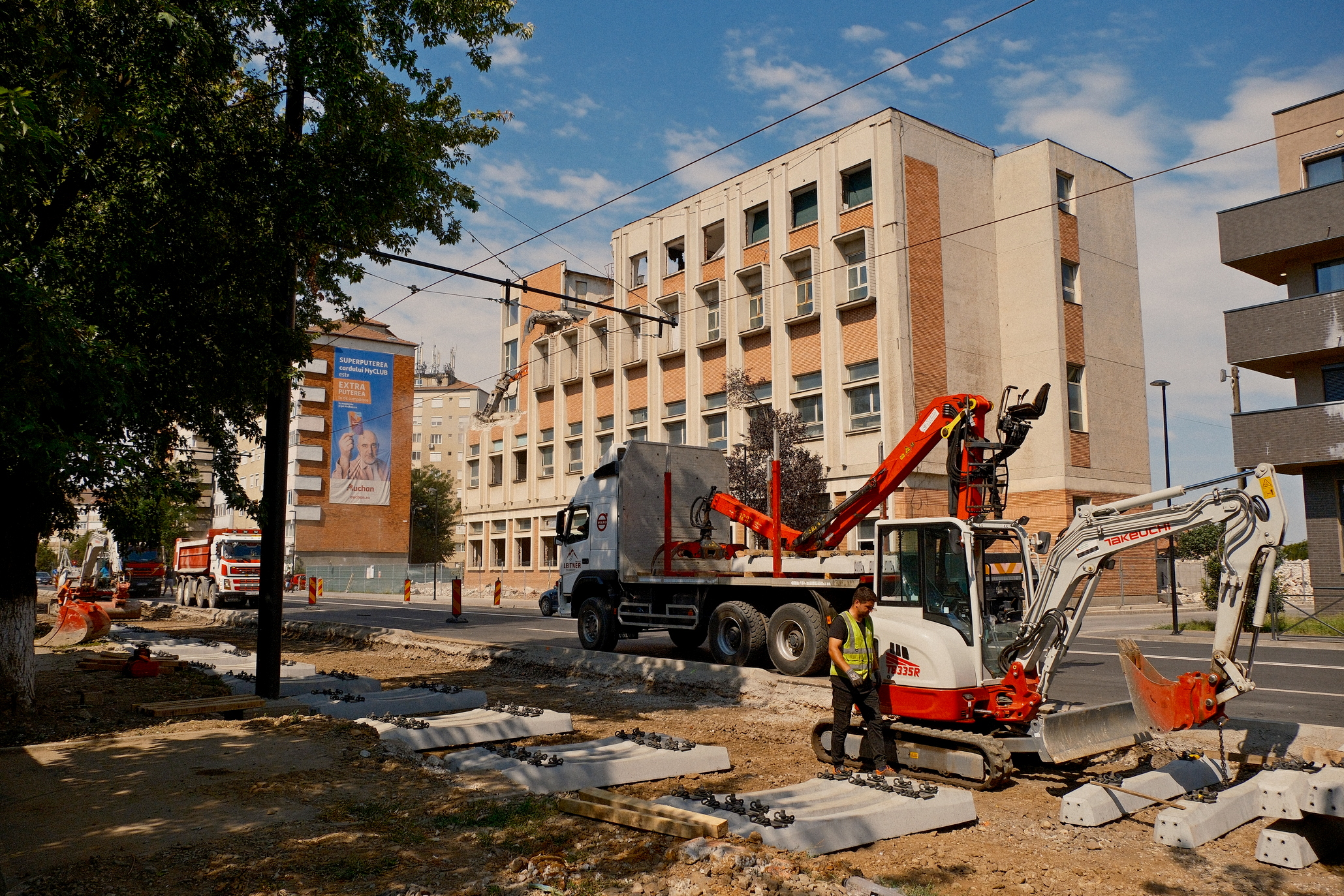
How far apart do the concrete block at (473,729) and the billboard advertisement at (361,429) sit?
6875 cm

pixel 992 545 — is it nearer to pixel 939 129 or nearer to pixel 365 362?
pixel 939 129

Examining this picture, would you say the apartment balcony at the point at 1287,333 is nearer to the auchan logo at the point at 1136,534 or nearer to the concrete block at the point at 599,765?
the auchan logo at the point at 1136,534

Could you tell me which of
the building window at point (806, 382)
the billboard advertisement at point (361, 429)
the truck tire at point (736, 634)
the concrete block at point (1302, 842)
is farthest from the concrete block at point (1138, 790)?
the billboard advertisement at point (361, 429)

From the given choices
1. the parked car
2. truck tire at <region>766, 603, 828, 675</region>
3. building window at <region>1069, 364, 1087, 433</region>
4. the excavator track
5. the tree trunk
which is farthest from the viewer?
building window at <region>1069, 364, 1087, 433</region>

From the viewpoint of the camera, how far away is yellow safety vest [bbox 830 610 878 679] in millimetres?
8102

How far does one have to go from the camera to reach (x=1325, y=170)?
25609mm

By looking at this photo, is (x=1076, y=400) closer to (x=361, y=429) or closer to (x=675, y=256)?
(x=675, y=256)

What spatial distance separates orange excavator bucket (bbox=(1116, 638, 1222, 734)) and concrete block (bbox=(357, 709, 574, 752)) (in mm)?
4968

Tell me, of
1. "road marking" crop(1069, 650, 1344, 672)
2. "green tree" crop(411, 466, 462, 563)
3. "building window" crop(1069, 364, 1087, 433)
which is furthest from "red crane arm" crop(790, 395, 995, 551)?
"green tree" crop(411, 466, 462, 563)

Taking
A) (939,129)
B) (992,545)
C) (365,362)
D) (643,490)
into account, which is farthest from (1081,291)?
(365,362)

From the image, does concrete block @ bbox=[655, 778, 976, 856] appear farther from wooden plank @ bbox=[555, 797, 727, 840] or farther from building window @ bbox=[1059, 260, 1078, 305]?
building window @ bbox=[1059, 260, 1078, 305]

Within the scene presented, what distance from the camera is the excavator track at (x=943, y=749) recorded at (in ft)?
25.0

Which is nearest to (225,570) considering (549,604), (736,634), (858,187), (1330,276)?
(549,604)

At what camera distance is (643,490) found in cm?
1756
